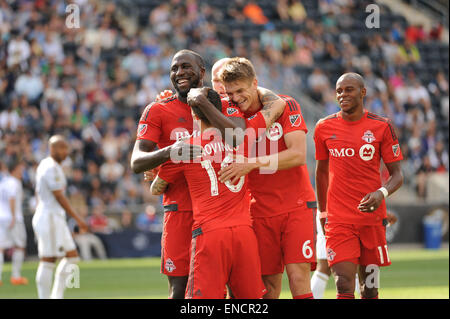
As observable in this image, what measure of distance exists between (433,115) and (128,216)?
39.7 feet

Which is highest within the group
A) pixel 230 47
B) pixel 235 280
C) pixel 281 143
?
pixel 230 47

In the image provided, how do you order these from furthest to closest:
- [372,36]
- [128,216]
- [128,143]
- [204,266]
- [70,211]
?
[372,36] < [128,143] < [128,216] < [70,211] < [204,266]

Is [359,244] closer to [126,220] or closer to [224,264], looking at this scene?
[224,264]

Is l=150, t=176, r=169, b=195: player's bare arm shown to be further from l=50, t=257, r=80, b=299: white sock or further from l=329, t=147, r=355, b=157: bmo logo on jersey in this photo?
l=50, t=257, r=80, b=299: white sock

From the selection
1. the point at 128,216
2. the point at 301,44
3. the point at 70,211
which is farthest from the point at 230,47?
the point at 70,211

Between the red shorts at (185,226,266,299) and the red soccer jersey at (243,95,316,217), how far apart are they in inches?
50.7

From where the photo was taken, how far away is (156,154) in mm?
5738

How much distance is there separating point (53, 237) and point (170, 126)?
193 inches

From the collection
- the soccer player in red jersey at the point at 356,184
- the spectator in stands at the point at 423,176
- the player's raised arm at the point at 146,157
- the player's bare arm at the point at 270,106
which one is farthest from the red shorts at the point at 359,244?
the spectator in stands at the point at 423,176

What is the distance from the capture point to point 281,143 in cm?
686

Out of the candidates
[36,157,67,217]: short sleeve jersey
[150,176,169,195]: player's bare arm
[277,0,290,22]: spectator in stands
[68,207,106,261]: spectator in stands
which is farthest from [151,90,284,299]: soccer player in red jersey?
[277,0,290,22]: spectator in stands

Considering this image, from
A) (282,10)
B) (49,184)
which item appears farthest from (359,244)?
(282,10)

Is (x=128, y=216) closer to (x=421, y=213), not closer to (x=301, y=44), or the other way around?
(x=421, y=213)

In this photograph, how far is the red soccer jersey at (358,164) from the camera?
25.4 ft
